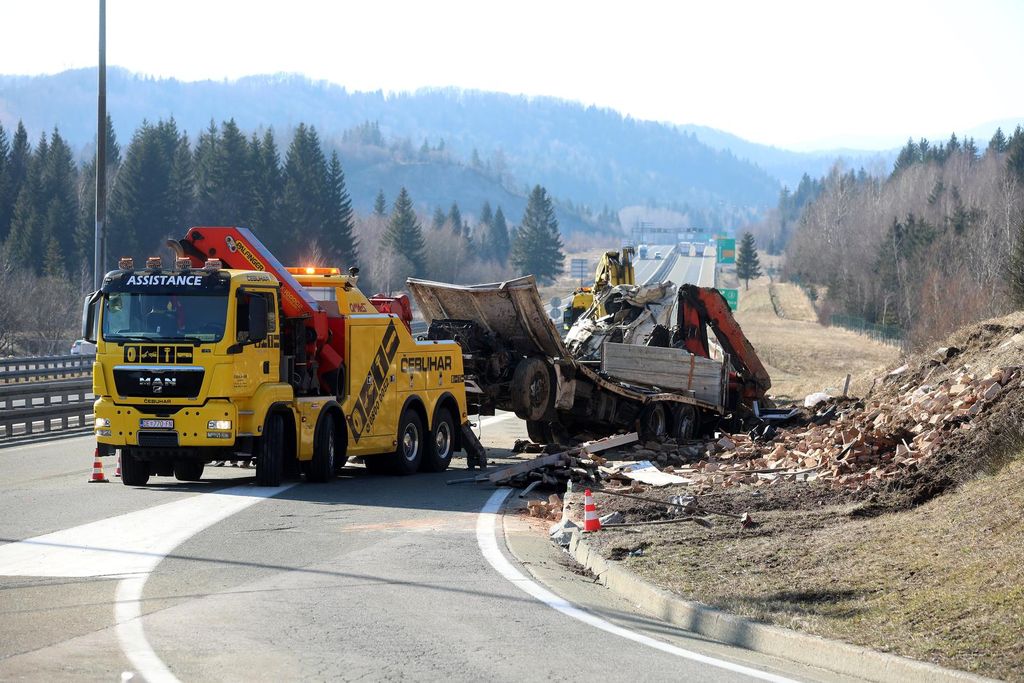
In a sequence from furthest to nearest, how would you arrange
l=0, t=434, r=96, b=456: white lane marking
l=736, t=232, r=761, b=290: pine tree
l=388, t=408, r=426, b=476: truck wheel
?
l=736, t=232, r=761, b=290: pine tree → l=0, t=434, r=96, b=456: white lane marking → l=388, t=408, r=426, b=476: truck wheel

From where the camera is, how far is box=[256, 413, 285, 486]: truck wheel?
16.2 meters

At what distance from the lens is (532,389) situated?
21.5 meters

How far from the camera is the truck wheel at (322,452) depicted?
16.9 metres

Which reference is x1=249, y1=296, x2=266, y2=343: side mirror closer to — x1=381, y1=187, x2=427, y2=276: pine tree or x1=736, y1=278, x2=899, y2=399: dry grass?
x1=736, y1=278, x2=899, y2=399: dry grass

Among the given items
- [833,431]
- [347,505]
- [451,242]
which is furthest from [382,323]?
[451,242]

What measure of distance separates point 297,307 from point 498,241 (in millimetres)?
179306

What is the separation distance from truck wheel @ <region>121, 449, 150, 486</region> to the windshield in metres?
1.57

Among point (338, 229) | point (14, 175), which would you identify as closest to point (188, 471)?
point (338, 229)

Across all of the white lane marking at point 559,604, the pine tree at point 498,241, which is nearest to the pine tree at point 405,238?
the pine tree at point 498,241

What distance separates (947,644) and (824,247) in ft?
448

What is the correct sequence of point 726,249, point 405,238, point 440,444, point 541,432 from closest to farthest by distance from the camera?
1. point 440,444
2. point 541,432
3. point 405,238
4. point 726,249

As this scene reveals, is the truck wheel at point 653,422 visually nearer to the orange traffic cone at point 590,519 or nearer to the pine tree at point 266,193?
the orange traffic cone at point 590,519

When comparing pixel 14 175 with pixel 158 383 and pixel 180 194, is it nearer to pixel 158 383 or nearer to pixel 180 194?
pixel 180 194

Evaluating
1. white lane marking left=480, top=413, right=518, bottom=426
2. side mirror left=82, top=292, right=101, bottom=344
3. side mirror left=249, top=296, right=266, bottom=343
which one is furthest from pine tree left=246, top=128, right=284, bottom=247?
side mirror left=249, top=296, right=266, bottom=343
